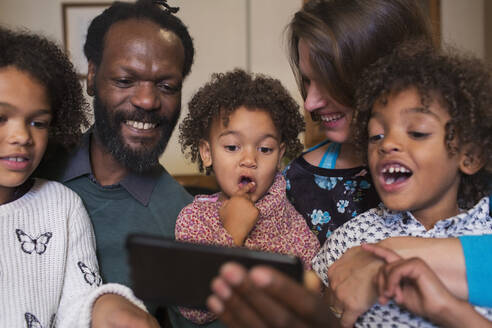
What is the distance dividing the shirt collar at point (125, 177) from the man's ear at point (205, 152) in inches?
10.4

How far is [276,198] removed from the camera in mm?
1640

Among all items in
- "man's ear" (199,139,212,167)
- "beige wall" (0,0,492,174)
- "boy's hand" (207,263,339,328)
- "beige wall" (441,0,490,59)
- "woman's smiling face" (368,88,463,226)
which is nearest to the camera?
"boy's hand" (207,263,339,328)

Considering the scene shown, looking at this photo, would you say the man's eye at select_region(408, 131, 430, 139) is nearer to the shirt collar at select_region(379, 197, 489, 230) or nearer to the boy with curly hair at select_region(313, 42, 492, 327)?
the boy with curly hair at select_region(313, 42, 492, 327)

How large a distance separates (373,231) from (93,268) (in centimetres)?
89

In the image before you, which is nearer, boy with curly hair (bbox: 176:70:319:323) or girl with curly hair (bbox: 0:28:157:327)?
girl with curly hair (bbox: 0:28:157:327)

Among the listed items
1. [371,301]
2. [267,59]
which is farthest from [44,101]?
[267,59]

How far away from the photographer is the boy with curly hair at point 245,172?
1.52m

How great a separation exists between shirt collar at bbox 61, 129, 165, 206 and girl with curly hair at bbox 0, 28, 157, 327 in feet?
0.58

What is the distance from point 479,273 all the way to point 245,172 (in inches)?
29.7

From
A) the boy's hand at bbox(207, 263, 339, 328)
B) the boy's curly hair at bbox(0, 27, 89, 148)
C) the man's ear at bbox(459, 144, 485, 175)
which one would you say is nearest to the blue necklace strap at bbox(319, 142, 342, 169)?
the man's ear at bbox(459, 144, 485, 175)

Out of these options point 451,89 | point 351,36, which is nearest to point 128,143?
point 351,36

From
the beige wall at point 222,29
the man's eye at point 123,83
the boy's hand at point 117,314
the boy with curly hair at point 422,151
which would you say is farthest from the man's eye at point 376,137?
the beige wall at point 222,29

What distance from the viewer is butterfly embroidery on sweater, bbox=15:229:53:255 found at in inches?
58.4

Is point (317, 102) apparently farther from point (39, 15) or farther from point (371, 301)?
point (39, 15)
